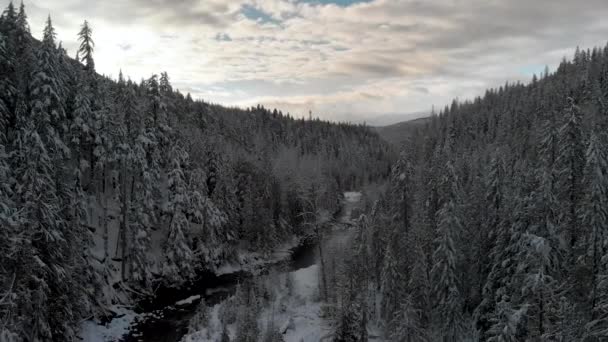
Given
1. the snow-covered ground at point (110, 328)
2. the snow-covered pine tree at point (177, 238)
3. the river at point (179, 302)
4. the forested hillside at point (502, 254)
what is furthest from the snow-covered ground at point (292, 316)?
the snow-covered pine tree at point (177, 238)

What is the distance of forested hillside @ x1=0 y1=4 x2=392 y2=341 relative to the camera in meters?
22.0

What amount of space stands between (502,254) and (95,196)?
127 feet

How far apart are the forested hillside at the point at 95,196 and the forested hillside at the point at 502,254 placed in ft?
34.6

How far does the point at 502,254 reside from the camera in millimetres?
27094

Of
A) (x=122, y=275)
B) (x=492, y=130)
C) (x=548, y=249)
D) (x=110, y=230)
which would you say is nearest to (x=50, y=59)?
(x=110, y=230)

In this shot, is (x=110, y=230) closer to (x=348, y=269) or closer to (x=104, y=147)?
(x=104, y=147)

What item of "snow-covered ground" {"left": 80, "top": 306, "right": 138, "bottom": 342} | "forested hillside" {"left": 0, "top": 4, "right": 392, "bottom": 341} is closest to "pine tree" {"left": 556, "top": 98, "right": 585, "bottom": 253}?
"forested hillside" {"left": 0, "top": 4, "right": 392, "bottom": 341}

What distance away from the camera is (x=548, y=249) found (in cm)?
1997

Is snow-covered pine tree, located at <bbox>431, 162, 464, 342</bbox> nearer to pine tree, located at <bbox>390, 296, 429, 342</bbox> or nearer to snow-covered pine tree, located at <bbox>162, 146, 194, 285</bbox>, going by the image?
pine tree, located at <bbox>390, 296, 429, 342</bbox>

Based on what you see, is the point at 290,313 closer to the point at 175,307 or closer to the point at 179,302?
Result: the point at 175,307

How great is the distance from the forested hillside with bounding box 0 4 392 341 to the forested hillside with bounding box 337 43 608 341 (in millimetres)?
10548

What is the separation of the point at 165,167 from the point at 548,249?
41.8 meters

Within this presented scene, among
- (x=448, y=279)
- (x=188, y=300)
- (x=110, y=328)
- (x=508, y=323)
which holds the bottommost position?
(x=188, y=300)

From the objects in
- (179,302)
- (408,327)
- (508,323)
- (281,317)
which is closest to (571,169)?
(508,323)
